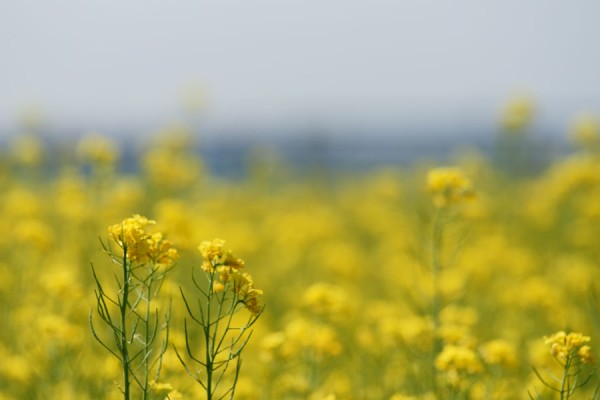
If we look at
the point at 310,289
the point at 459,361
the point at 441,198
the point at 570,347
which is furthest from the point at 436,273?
the point at 570,347

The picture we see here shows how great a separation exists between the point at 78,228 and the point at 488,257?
10.9 feet

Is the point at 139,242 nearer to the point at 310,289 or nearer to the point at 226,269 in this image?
the point at 226,269

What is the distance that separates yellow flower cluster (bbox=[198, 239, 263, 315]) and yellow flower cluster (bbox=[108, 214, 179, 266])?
116 mm

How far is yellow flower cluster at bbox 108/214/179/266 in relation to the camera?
76.5 inches

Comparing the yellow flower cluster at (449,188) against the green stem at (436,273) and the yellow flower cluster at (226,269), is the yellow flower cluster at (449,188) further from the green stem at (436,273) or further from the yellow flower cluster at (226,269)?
the yellow flower cluster at (226,269)

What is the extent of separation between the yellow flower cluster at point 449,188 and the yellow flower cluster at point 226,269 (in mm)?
1561

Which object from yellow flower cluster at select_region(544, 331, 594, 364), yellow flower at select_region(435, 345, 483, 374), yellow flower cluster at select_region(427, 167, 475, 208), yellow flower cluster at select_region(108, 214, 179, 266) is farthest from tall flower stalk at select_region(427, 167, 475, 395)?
yellow flower cluster at select_region(108, 214, 179, 266)

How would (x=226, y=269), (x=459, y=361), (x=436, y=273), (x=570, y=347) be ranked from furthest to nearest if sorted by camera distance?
1. (x=436, y=273)
2. (x=459, y=361)
3. (x=570, y=347)
4. (x=226, y=269)

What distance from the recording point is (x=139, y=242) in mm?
1977

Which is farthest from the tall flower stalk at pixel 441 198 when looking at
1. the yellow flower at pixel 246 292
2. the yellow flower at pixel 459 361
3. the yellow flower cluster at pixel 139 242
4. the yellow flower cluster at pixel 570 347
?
the yellow flower cluster at pixel 139 242

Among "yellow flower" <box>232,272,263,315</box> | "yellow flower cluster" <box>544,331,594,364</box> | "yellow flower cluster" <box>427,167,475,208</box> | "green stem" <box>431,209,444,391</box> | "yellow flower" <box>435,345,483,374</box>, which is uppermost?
"yellow flower cluster" <box>427,167,475,208</box>

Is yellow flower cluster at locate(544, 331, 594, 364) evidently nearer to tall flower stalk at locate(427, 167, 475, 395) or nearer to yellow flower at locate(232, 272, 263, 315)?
yellow flower at locate(232, 272, 263, 315)

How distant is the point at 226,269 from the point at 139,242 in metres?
0.24

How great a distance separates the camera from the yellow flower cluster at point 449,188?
3.36m
